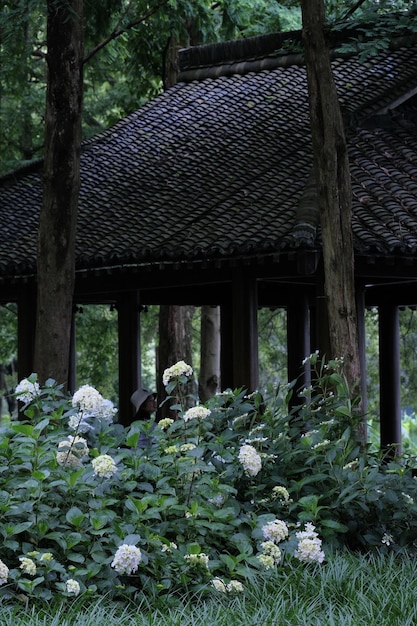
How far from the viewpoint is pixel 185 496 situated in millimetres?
4691

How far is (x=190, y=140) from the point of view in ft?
46.7

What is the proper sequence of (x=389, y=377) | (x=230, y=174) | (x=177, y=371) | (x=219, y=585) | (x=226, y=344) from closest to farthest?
(x=219, y=585)
(x=177, y=371)
(x=230, y=174)
(x=226, y=344)
(x=389, y=377)

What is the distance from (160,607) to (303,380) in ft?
36.2

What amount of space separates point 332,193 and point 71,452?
3.92 m

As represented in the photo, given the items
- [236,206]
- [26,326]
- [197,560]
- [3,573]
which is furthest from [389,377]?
[3,573]

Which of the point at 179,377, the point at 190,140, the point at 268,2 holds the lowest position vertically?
the point at 179,377

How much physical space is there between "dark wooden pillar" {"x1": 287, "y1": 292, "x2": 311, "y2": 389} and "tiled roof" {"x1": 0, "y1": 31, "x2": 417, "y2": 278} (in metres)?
2.42

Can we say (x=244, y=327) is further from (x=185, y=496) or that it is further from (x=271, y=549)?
(x=271, y=549)

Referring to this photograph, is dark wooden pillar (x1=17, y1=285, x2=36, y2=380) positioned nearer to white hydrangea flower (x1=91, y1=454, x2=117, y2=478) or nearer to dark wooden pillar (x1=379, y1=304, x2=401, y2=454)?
dark wooden pillar (x1=379, y1=304, x2=401, y2=454)

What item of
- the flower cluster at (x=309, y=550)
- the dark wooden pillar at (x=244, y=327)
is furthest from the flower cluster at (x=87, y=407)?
the dark wooden pillar at (x=244, y=327)

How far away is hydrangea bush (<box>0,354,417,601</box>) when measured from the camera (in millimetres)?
4227

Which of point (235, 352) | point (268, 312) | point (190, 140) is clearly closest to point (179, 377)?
point (235, 352)

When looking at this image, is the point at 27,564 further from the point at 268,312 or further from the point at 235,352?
the point at 268,312

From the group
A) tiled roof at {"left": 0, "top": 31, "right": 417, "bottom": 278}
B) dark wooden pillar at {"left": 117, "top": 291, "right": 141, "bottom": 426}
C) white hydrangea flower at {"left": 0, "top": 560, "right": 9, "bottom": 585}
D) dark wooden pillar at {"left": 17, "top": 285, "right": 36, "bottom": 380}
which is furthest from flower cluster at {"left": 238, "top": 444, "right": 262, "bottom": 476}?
dark wooden pillar at {"left": 17, "top": 285, "right": 36, "bottom": 380}
